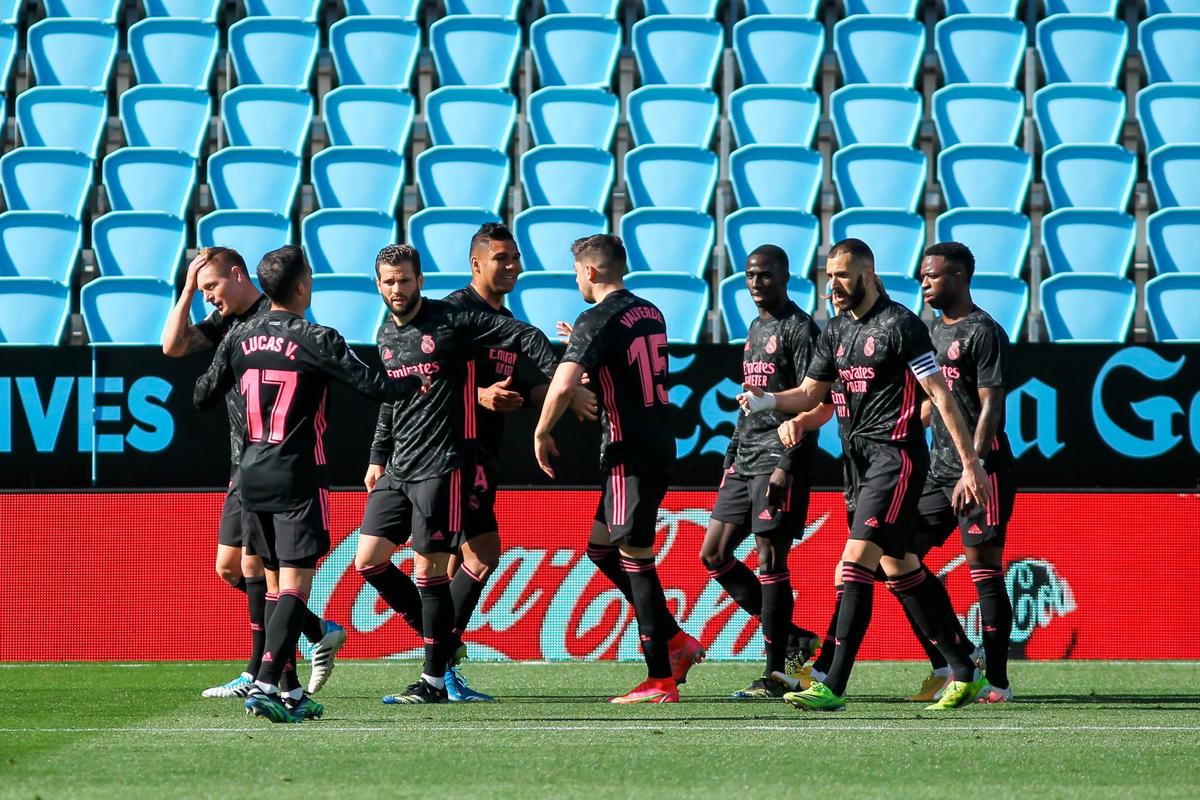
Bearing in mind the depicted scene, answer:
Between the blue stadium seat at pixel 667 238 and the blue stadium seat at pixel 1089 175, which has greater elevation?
the blue stadium seat at pixel 1089 175

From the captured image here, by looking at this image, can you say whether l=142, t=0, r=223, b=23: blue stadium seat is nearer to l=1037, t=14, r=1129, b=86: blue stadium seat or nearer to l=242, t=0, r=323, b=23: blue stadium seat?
l=242, t=0, r=323, b=23: blue stadium seat

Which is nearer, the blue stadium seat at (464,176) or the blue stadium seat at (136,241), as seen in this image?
the blue stadium seat at (136,241)

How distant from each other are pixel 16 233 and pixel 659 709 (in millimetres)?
7774

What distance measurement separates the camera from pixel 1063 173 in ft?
40.4

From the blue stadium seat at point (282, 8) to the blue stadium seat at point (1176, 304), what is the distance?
7.26 metres

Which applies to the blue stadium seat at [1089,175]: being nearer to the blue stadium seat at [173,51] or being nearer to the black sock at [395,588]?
the blue stadium seat at [173,51]


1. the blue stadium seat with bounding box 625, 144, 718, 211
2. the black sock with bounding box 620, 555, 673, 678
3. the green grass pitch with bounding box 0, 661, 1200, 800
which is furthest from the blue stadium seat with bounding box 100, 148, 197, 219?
the black sock with bounding box 620, 555, 673, 678

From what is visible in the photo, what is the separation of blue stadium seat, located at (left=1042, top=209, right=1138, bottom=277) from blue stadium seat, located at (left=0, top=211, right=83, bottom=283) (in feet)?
24.0

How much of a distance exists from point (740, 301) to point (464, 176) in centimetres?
265

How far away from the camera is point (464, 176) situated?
493 inches

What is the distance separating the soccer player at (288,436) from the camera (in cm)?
582

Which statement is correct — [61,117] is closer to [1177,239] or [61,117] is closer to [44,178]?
[44,178]

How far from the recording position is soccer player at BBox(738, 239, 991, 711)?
621cm

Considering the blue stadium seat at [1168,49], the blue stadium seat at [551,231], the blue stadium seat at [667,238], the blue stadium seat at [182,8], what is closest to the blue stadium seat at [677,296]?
the blue stadium seat at [667,238]
